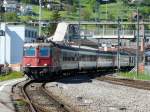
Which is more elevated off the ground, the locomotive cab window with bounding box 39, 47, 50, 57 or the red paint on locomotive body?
the locomotive cab window with bounding box 39, 47, 50, 57

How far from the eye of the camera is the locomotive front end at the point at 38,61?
40656 mm

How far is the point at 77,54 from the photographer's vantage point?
179 ft

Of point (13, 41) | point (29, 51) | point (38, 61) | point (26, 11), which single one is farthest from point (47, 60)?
point (26, 11)

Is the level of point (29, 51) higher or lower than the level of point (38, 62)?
higher

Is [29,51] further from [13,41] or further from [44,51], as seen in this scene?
[13,41]

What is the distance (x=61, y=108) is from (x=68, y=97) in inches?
262

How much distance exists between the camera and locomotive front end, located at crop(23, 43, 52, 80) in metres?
40.7

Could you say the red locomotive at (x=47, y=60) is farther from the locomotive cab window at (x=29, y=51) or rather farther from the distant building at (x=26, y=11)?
the distant building at (x=26, y=11)

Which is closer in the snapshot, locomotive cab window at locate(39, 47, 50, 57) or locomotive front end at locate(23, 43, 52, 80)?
locomotive front end at locate(23, 43, 52, 80)

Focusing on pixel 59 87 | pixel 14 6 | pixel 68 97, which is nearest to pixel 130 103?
pixel 68 97

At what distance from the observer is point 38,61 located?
40844mm

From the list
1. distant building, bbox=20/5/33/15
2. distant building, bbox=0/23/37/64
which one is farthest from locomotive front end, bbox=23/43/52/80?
distant building, bbox=20/5/33/15

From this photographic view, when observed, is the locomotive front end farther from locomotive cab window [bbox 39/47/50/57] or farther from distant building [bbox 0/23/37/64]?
distant building [bbox 0/23/37/64]

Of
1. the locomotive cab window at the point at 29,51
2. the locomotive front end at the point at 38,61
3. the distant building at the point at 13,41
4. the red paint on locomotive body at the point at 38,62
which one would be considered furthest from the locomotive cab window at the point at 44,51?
the distant building at the point at 13,41
